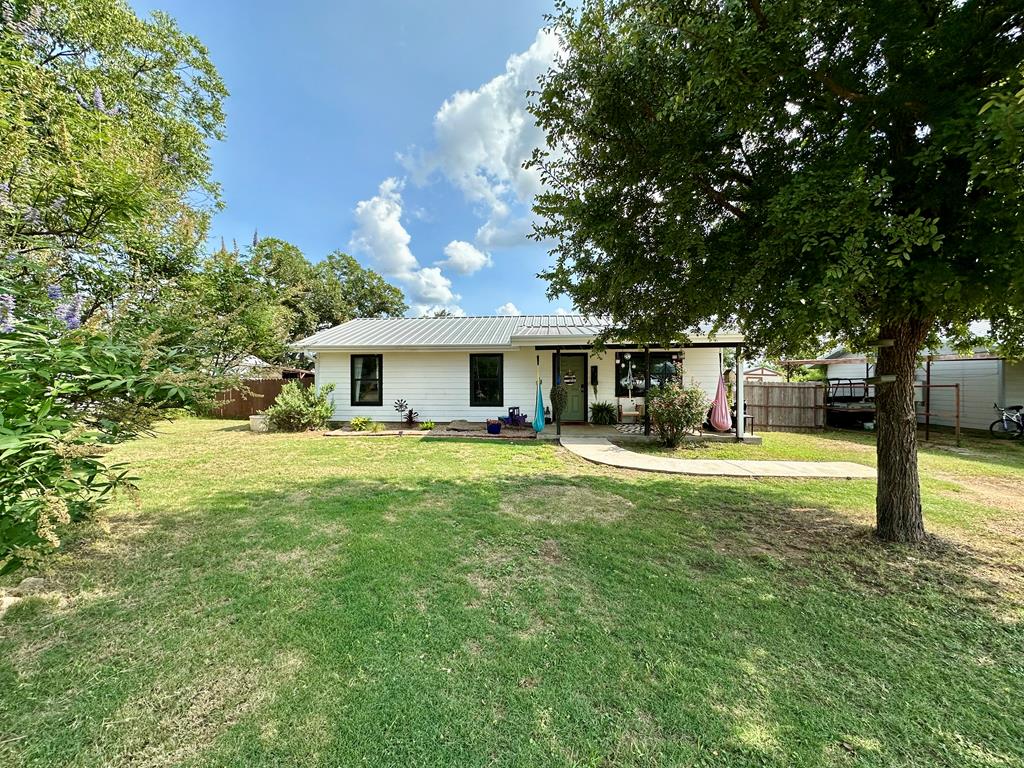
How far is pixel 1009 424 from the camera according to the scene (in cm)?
1105

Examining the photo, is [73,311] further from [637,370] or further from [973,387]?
[973,387]

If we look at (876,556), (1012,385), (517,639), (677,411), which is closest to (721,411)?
(677,411)

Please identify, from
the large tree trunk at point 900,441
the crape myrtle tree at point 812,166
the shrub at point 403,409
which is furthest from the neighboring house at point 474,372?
the large tree trunk at point 900,441

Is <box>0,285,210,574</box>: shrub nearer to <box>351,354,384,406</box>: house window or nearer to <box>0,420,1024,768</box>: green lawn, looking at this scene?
<box>0,420,1024,768</box>: green lawn

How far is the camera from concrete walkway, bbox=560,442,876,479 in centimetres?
668

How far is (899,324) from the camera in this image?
3873 millimetres

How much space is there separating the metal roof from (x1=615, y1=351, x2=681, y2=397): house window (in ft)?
4.33

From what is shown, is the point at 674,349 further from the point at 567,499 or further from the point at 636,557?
the point at 636,557

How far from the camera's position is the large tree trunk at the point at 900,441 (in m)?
3.94

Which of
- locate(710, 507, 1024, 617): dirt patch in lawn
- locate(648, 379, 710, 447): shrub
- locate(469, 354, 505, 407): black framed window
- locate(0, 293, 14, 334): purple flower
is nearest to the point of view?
locate(0, 293, 14, 334): purple flower

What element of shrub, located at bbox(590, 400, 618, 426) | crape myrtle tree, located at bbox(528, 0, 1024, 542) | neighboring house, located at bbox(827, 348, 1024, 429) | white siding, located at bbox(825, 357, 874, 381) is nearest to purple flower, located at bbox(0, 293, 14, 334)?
crape myrtle tree, located at bbox(528, 0, 1024, 542)

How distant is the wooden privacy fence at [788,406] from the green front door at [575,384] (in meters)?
5.59

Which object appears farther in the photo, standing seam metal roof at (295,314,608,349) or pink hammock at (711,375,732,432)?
standing seam metal roof at (295,314,608,349)

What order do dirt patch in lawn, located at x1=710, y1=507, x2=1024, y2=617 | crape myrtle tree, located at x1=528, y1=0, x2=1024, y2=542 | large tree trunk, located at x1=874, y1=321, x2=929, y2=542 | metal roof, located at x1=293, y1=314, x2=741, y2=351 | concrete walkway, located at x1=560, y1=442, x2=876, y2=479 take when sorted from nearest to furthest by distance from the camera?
crape myrtle tree, located at x1=528, y1=0, x2=1024, y2=542, dirt patch in lawn, located at x1=710, y1=507, x2=1024, y2=617, large tree trunk, located at x1=874, y1=321, x2=929, y2=542, concrete walkway, located at x1=560, y1=442, x2=876, y2=479, metal roof, located at x1=293, y1=314, x2=741, y2=351
